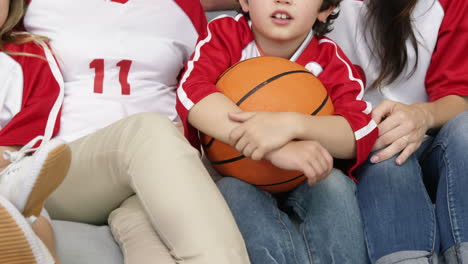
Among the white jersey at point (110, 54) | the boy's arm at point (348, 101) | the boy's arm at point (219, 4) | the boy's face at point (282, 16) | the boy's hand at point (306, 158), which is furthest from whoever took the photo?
the boy's arm at point (219, 4)

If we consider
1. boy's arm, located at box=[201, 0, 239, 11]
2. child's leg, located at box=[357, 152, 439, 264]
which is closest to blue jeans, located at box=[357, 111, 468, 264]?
child's leg, located at box=[357, 152, 439, 264]

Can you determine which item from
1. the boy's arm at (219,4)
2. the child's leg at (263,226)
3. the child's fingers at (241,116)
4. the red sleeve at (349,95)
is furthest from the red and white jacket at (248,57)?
the boy's arm at (219,4)

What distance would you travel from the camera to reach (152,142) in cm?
126

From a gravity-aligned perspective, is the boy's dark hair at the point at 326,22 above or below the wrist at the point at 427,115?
above

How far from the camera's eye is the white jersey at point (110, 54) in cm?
164

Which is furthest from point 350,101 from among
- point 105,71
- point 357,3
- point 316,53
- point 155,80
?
point 105,71

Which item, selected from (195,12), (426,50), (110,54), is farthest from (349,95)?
(110,54)

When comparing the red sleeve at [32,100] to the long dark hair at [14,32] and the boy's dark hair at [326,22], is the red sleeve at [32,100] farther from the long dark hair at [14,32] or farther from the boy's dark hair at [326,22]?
the boy's dark hair at [326,22]

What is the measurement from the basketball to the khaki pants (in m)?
0.17

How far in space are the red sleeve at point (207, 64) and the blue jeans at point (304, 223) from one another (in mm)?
207

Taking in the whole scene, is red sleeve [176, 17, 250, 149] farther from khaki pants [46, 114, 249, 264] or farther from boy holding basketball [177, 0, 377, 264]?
khaki pants [46, 114, 249, 264]

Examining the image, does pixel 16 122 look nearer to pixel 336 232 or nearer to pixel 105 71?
pixel 105 71

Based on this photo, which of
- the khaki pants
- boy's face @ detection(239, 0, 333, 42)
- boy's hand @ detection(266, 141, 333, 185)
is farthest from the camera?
boy's face @ detection(239, 0, 333, 42)

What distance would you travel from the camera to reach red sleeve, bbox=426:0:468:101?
166 cm
